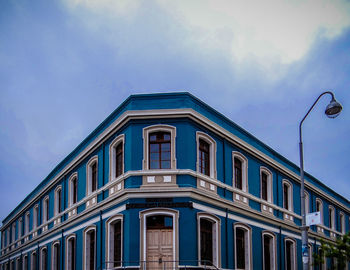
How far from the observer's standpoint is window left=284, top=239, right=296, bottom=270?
28594mm

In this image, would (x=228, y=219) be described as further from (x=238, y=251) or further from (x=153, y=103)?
(x=153, y=103)

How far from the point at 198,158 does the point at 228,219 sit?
3330 millimetres

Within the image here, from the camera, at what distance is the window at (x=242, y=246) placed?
23562mm

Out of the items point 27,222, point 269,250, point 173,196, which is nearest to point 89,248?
point 173,196

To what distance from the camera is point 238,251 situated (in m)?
23.7

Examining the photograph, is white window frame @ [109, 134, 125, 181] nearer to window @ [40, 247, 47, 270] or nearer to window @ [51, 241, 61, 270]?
window @ [51, 241, 61, 270]

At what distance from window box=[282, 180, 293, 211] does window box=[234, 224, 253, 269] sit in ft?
20.4

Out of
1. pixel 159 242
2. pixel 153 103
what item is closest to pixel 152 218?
pixel 159 242

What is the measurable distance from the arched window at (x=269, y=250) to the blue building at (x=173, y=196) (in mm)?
50

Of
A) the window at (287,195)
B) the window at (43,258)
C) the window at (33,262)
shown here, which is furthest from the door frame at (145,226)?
the window at (33,262)

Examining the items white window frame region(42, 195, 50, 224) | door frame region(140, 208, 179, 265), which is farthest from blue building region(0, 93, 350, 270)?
white window frame region(42, 195, 50, 224)

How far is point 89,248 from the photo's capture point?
Answer: 2475 centimetres

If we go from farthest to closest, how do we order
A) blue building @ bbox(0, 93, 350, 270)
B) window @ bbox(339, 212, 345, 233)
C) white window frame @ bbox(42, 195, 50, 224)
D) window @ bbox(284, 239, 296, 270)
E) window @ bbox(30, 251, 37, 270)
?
window @ bbox(339, 212, 345, 233) → window @ bbox(30, 251, 37, 270) → white window frame @ bbox(42, 195, 50, 224) → window @ bbox(284, 239, 296, 270) → blue building @ bbox(0, 93, 350, 270)

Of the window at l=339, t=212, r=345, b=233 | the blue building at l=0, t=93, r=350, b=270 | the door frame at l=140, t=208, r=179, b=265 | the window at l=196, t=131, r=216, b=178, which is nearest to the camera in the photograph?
the door frame at l=140, t=208, r=179, b=265
